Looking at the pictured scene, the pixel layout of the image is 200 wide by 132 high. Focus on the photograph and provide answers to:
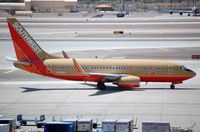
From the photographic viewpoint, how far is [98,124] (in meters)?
55.5

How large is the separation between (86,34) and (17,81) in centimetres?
7991

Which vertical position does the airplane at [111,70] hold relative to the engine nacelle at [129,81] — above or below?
above

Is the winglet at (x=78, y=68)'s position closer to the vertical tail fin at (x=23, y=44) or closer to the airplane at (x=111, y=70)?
the airplane at (x=111, y=70)

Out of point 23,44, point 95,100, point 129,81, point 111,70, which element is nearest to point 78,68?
point 111,70

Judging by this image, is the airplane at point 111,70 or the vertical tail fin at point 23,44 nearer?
the airplane at point 111,70

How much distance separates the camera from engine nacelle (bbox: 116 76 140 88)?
244 feet

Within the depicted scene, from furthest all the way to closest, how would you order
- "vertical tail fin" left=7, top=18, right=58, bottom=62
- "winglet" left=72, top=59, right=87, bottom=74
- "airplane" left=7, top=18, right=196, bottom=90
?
1. "vertical tail fin" left=7, top=18, right=58, bottom=62
2. "airplane" left=7, top=18, right=196, bottom=90
3. "winglet" left=72, top=59, right=87, bottom=74

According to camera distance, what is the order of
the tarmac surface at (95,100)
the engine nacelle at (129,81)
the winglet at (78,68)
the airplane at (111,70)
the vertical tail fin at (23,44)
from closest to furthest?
1. the tarmac surface at (95,100)
2. the engine nacelle at (129,81)
3. the winglet at (78,68)
4. the airplane at (111,70)
5. the vertical tail fin at (23,44)

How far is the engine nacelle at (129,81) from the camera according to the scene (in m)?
74.5

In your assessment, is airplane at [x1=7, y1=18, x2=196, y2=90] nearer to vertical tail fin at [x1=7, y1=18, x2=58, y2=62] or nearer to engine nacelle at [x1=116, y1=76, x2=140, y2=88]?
engine nacelle at [x1=116, y1=76, x2=140, y2=88]

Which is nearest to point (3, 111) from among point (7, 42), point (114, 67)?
point (114, 67)

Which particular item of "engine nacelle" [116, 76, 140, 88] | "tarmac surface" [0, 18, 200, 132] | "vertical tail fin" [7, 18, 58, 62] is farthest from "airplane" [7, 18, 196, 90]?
"tarmac surface" [0, 18, 200, 132]

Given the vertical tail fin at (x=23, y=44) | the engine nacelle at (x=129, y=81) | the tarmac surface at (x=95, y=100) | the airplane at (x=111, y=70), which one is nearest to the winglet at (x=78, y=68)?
the airplane at (x=111, y=70)

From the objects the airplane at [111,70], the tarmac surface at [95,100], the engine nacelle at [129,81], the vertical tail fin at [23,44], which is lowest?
the tarmac surface at [95,100]
